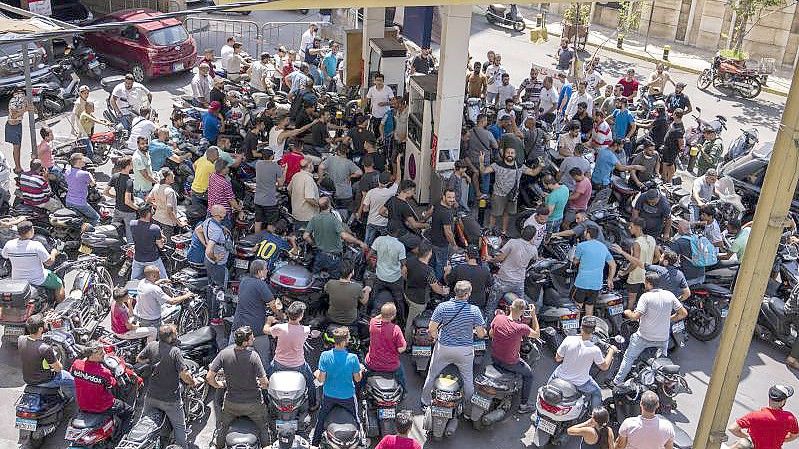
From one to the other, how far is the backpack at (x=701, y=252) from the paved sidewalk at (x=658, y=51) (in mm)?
15761

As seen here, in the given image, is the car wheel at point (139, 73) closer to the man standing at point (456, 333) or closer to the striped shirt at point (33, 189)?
the striped shirt at point (33, 189)

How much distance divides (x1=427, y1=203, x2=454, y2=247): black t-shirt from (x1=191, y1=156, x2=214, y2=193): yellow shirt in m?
3.53

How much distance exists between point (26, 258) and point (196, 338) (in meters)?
2.55

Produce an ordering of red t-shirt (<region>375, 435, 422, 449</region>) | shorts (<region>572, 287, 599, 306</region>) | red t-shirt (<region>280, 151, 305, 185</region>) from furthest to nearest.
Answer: red t-shirt (<region>280, 151, 305, 185</region>) → shorts (<region>572, 287, 599, 306</region>) → red t-shirt (<region>375, 435, 422, 449</region>)

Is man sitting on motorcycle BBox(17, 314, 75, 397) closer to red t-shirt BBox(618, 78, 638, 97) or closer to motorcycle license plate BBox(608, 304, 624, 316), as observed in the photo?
motorcycle license plate BBox(608, 304, 624, 316)

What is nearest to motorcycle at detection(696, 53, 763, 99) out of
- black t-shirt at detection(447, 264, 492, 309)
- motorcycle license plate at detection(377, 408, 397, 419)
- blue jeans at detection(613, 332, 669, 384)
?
blue jeans at detection(613, 332, 669, 384)

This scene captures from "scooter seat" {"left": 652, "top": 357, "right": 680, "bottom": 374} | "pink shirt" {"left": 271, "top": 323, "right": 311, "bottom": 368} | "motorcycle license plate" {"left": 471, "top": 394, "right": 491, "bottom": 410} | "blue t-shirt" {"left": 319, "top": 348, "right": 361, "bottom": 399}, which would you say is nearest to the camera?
"blue t-shirt" {"left": 319, "top": 348, "right": 361, "bottom": 399}

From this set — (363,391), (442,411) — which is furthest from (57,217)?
(442,411)

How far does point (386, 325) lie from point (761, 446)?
4.03m

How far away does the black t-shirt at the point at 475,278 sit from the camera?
9.80m

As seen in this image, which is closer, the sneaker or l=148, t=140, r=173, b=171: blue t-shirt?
the sneaker

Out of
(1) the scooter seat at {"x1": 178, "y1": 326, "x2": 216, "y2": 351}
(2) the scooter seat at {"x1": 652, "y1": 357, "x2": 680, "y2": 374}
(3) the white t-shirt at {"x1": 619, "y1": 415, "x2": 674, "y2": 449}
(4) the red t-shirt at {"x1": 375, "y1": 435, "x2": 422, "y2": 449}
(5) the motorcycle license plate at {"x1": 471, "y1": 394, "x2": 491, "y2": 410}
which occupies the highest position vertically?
(4) the red t-shirt at {"x1": 375, "y1": 435, "x2": 422, "y2": 449}

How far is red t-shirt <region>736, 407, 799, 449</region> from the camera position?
7922 mm

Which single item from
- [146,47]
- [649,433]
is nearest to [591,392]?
[649,433]
